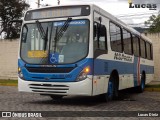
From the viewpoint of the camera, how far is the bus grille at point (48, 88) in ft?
36.9

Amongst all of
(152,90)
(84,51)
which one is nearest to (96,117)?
(84,51)

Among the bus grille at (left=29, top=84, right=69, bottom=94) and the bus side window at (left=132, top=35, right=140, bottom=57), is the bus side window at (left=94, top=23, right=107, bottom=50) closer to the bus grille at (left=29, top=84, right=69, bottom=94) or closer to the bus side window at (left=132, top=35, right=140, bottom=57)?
the bus grille at (left=29, top=84, right=69, bottom=94)

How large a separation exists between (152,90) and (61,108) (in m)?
10.1

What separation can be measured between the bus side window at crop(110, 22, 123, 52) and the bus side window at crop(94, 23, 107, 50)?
76cm

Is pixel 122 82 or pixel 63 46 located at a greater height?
pixel 63 46

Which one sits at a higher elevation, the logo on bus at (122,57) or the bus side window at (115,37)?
the bus side window at (115,37)

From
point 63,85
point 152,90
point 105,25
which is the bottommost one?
point 152,90

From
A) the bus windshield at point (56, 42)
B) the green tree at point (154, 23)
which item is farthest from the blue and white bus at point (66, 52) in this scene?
the green tree at point (154, 23)

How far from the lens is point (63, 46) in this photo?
1141 centimetres

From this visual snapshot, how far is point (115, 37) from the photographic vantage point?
13523 mm

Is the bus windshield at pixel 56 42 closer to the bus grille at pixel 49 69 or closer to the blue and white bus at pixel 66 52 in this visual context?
the blue and white bus at pixel 66 52

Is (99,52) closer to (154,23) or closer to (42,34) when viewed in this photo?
(42,34)

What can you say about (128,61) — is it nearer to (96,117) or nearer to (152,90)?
(152,90)

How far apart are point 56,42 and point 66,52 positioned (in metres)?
0.50
